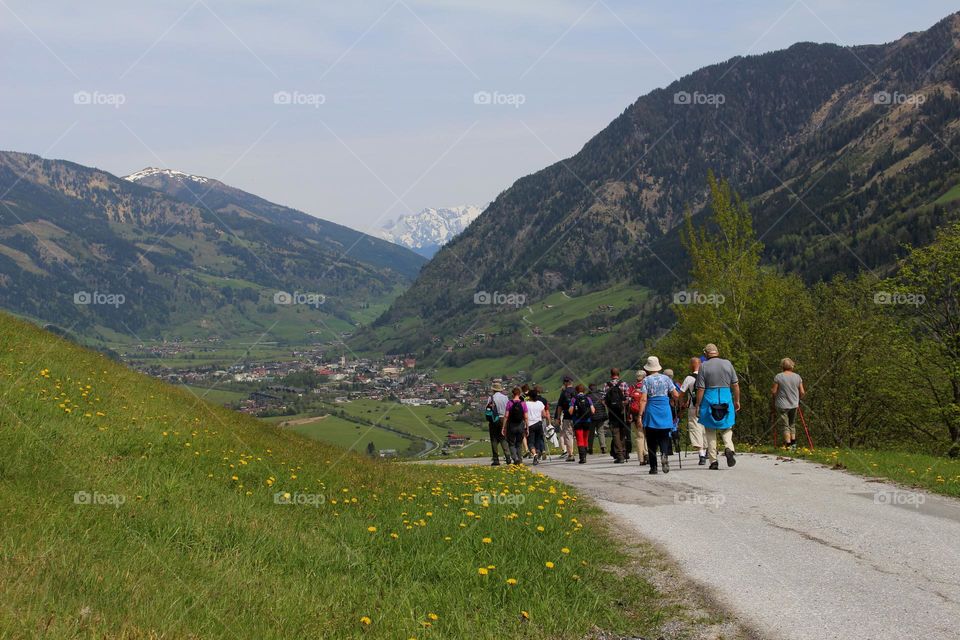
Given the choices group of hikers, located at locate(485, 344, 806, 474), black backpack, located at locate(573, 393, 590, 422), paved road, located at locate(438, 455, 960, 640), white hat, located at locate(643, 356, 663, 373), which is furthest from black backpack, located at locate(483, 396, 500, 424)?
paved road, located at locate(438, 455, 960, 640)

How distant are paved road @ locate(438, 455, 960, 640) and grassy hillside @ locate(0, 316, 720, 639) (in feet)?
2.92

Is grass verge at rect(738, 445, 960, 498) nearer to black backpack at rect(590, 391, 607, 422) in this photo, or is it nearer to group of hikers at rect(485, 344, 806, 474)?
group of hikers at rect(485, 344, 806, 474)

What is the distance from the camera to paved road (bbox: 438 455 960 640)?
6969 millimetres

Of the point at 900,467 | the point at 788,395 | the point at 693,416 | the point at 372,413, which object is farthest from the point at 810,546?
the point at 372,413

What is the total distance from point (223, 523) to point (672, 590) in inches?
208

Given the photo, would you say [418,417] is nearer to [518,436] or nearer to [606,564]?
[518,436]

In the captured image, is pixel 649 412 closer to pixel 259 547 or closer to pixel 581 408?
pixel 581 408

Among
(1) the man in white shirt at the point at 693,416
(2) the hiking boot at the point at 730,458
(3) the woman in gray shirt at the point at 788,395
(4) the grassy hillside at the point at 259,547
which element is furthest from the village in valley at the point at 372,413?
(4) the grassy hillside at the point at 259,547

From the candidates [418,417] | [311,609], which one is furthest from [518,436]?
[418,417]

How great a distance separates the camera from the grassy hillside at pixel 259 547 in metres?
6.33

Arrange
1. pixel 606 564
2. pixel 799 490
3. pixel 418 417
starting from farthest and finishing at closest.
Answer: pixel 418 417 → pixel 799 490 → pixel 606 564

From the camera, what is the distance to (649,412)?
1884 centimetres

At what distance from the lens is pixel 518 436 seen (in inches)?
960

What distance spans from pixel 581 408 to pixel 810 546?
51.5 feet
